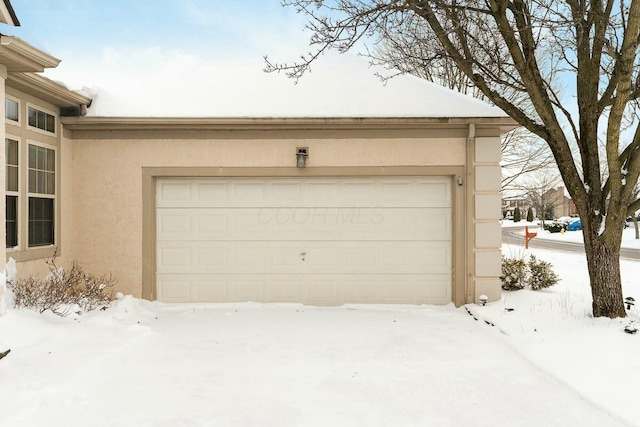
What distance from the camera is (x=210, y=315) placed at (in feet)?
23.9

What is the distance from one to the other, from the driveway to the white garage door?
1041mm

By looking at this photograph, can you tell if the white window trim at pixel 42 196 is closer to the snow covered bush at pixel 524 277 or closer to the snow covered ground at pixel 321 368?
the snow covered ground at pixel 321 368

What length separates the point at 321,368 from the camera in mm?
4926

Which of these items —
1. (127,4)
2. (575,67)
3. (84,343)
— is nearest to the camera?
(84,343)

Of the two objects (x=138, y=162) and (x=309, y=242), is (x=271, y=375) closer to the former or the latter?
(x=309, y=242)

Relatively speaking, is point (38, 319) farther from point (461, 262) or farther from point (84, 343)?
point (461, 262)

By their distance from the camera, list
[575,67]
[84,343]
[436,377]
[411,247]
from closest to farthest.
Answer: [436,377], [84,343], [575,67], [411,247]

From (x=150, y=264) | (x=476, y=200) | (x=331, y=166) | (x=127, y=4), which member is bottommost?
(x=150, y=264)

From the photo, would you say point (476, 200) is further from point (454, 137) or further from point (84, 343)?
point (84, 343)


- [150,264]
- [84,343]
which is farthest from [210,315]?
[84,343]

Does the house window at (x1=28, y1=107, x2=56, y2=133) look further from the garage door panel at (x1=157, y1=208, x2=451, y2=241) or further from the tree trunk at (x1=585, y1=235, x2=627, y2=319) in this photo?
the tree trunk at (x1=585, y1=235, x2=627, y2=319)

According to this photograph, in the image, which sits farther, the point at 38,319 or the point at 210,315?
Result: the point at 210,315

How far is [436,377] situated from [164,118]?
19.1 ft

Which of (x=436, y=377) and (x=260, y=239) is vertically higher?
(x=260, y=239)
